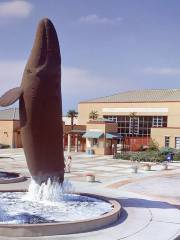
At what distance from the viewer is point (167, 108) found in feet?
214

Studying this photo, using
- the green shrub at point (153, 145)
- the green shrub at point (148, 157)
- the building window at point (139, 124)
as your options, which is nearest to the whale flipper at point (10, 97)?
the green shrub at point (148, 157)

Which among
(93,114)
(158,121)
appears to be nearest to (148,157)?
(158,121)

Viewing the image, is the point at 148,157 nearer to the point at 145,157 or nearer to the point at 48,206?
the point at 145,157

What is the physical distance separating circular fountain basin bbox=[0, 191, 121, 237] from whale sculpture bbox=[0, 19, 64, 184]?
3.83 ft

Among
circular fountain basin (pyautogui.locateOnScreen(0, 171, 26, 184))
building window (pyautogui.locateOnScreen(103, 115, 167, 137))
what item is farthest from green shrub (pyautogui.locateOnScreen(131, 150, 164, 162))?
building window (pyautogui.locateOnScreen(103, 115, 167, 137))

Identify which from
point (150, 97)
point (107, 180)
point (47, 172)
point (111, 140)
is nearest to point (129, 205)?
point (47, 172)

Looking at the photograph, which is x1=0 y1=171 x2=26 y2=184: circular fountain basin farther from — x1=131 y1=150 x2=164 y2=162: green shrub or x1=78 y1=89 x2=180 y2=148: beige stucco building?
x1=78 y1=89 x2=180 y2=148: beige stucco building

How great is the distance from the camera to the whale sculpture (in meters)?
15.5

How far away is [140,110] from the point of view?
68125mm

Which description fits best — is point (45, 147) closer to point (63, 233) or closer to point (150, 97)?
point (63, 233)

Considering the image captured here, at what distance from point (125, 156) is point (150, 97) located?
2726 centimetres

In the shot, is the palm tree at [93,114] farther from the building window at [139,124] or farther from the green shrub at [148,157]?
the green shrub at [148,157]

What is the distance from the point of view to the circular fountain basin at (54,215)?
1184 centimetres

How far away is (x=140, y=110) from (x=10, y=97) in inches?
2112
